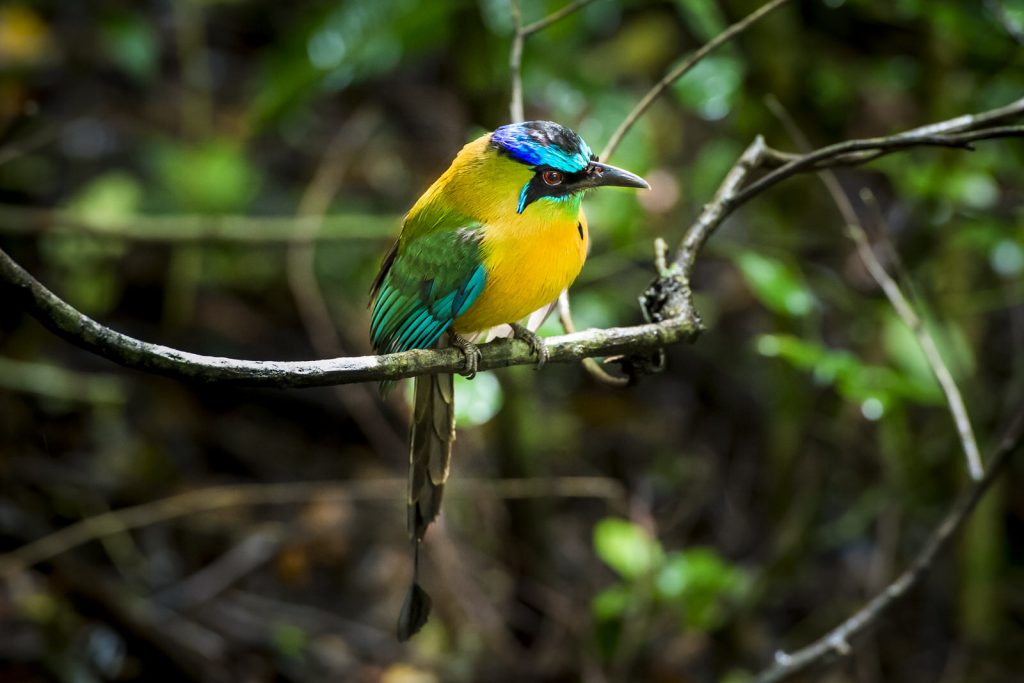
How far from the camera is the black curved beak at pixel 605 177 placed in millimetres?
1799

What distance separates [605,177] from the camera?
181 cm

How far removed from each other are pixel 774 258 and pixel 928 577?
195 centimetres

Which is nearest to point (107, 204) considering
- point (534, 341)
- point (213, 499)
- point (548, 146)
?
point (213, 499)

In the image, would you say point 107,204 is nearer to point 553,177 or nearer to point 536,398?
point 536,398

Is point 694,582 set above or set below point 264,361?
above

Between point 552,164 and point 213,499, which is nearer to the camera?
point 552,164

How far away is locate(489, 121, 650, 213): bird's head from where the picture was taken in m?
1.77

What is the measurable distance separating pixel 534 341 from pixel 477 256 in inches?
7.7

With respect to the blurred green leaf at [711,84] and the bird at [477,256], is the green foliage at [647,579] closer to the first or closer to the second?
the bird at [477,256]

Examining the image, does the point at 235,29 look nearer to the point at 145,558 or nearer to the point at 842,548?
the point at 145,558

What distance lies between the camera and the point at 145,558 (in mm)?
4207

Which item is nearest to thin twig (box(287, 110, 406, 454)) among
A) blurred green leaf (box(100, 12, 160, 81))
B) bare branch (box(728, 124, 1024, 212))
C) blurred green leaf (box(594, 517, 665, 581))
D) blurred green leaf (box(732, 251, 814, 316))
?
blurred green leaf (box(100, 12, 160, 81))

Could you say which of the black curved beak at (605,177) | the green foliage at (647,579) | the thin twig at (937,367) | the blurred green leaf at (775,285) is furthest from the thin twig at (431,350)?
the green foliage at (647,579)

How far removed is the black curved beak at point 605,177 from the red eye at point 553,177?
0.04m
